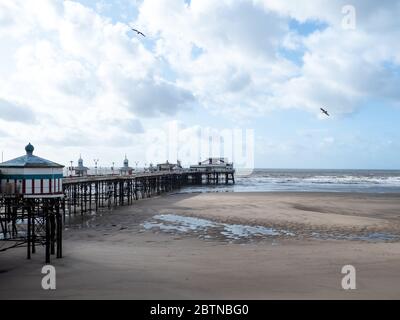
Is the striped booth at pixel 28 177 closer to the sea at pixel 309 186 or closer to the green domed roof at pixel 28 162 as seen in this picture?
the green domed roof at pixel 28 162

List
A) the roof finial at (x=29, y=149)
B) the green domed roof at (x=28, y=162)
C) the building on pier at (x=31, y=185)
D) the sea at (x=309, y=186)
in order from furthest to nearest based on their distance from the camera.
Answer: the sea at (x=309, y=186), the roof finial at (x=29, y=149), the green domed roof at (x=28, y=162), the building on pier at (x=31, y=185)

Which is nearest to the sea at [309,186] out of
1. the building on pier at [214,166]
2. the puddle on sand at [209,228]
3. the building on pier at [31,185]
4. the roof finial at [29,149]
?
the building on pier at [214,166]

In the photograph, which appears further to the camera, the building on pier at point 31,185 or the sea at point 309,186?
the sea at point 309,186

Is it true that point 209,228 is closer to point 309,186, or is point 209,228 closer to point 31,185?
point 31,185

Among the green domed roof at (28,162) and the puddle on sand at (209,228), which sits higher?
the green domed roof at (28,162)

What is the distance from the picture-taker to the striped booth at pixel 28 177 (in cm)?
1484

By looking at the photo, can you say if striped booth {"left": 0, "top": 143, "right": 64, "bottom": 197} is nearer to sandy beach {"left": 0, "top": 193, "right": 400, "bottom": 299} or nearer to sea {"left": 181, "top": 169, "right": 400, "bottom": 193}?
sandy beach {"left": 0, "top": 193, "right": 400, "bottom": 299}

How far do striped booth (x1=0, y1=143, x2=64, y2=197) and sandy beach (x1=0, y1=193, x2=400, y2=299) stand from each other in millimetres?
2809

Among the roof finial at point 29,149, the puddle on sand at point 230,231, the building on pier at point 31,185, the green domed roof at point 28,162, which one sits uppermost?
the roof finial at point 29,149

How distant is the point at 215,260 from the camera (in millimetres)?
15250

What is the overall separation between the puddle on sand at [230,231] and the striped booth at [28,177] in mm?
9006

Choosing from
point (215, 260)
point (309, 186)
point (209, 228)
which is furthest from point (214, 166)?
point (215, 260)
